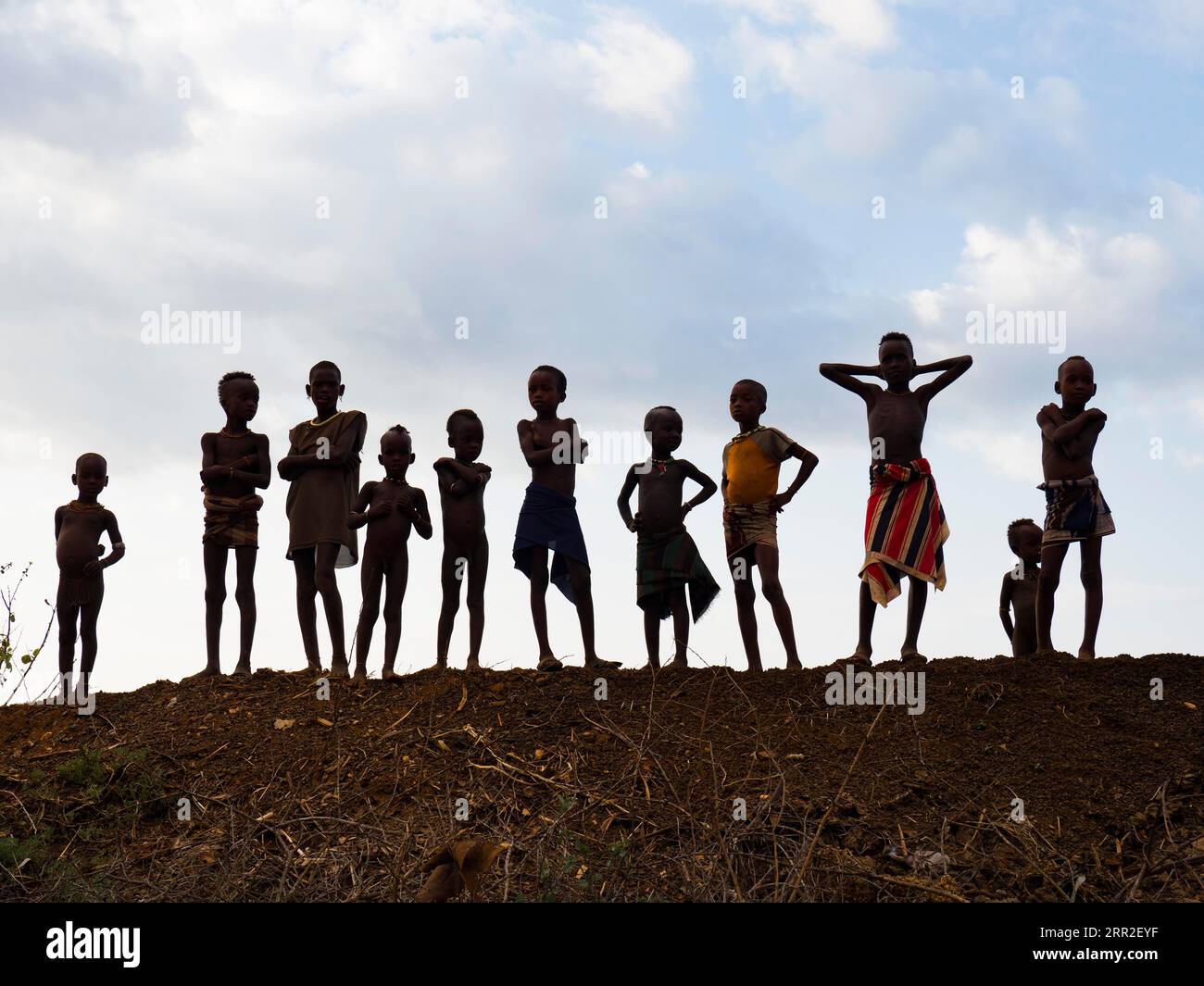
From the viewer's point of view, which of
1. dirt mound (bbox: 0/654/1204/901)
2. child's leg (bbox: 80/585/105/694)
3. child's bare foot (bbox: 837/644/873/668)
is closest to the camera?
dirt mound (bbox: 0/654/1204/901)

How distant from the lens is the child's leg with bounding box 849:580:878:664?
852 centimetres

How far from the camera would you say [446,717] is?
7.85 m

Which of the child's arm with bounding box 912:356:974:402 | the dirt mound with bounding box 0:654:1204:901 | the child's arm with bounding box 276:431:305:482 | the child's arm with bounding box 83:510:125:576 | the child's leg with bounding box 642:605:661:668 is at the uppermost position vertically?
the child's arm with bounding box 912:356:974:402

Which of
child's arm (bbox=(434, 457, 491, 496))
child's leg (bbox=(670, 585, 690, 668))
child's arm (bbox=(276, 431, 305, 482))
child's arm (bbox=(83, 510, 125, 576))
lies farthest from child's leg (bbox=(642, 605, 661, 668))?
child's arm (bbox=(83, 510, 125, 576))

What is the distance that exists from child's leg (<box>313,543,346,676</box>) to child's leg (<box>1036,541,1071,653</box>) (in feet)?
16.3

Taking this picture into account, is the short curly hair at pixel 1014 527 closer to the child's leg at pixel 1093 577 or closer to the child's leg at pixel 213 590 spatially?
the child's leg at pixel 1093 577

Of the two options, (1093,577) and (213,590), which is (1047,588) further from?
(213,590)

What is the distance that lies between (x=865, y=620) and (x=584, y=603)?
6.42ft

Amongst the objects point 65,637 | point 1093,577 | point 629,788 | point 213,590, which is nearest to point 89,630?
point 65,637

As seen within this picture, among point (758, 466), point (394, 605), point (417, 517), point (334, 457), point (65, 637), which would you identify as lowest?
point (65, 637)

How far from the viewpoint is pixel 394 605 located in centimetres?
863

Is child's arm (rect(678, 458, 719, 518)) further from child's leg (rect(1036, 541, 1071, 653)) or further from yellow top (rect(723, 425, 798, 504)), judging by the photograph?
child's leg (rect(1036, 541, 1071, 653))

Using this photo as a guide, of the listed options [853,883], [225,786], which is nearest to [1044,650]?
[853,883]
